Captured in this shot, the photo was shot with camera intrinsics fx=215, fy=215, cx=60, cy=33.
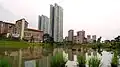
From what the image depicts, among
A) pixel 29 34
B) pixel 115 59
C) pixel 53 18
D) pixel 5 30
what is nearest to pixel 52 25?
pixel 53 18

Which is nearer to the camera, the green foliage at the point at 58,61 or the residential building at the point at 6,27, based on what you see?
the green foliage at the point at 58,61

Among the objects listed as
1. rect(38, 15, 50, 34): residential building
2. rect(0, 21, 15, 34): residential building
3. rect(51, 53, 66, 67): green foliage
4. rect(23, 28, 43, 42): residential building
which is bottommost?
rect(51, 53, 66, 67): green foliage

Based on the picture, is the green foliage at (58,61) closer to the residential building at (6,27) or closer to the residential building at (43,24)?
the residential building at (6,27)

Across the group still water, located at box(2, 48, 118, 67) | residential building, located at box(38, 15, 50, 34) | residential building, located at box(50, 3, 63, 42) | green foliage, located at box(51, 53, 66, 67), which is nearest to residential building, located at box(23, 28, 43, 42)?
residential building, located at box(50, 3, 63, 42)

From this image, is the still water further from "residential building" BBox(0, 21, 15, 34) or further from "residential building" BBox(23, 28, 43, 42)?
"residential building" BBox(23, 28, 43, 42)

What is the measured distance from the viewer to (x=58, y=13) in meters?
108

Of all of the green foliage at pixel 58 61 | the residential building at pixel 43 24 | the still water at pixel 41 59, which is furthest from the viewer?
the residential building at pixel 43 24

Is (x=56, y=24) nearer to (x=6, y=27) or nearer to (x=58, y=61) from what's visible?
(x=6, y=27)

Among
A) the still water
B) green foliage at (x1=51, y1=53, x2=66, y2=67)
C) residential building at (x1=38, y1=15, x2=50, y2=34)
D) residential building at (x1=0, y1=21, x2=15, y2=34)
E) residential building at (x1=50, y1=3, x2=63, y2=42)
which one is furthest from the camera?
residential building at (x1=38, y1=15, x2=50, y2=34)

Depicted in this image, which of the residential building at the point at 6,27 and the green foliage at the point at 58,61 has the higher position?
the residential building at the point at 6,27

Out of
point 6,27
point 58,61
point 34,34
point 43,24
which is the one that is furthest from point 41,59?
point 43,24

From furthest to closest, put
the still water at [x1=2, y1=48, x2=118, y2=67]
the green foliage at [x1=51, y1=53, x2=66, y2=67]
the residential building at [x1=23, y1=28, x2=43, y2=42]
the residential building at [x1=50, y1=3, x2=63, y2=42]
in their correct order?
the residential building at [x1=50, y1=3, x2=63, y2=42], the residential building at [x1=23, y1=28, x2=43, y2=42], the still water at [x1=2, y1=48, x2=118, y2=67], the green foliage at [x1=51, y1=53, x2=66, y2=67]

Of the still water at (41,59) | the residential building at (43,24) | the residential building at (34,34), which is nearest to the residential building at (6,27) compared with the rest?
the residential building at (34,34)

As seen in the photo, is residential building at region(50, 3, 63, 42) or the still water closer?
the still water
